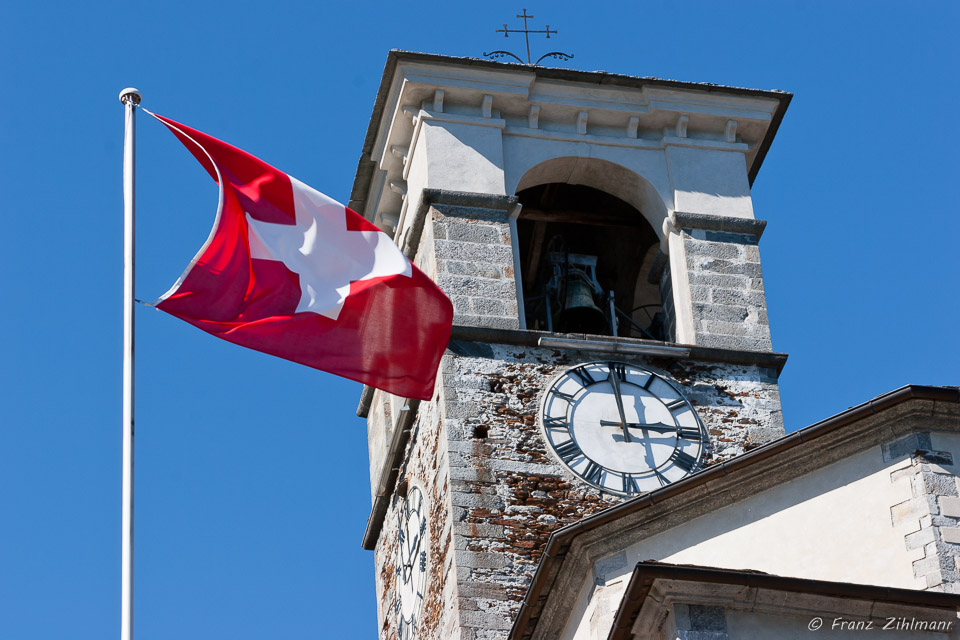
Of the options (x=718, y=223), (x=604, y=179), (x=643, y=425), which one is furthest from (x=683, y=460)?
(x=604, y=179)

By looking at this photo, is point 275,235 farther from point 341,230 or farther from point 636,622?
point 636,622

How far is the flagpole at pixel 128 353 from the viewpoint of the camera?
1127cm

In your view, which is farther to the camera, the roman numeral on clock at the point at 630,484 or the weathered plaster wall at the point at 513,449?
the roman numeral on clock at the point at 630,484

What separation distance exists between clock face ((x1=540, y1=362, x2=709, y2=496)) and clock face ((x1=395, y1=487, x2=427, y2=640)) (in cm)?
141

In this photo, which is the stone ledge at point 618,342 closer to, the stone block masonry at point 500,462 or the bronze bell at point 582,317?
the stone block masonry at point 500,462

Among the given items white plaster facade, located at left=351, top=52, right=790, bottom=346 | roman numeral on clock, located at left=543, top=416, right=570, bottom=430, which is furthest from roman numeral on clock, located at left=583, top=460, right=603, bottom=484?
white plaster facade, located at left=351, top=52, right=790, bottom=346

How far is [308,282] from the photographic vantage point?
14062 millimetres

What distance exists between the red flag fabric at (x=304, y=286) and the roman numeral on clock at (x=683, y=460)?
3.18 meters

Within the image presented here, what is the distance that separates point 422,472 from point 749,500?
190 inches

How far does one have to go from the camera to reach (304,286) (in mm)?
13992

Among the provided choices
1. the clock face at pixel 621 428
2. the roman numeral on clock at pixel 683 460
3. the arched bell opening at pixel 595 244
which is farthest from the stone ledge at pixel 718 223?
the roman numeral on clock at pixel 683 460

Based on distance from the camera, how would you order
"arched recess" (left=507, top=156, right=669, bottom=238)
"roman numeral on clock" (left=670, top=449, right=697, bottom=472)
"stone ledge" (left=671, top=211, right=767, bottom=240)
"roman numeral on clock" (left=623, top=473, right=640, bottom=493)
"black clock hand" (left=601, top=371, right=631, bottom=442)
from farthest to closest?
"arched recess" (left=507, top=156, right=669, bottom=238), "stone ledge" (left=671, top=211, right=767, bottom=240), "black clock hand" (left=601, top=371, right=631, bottom=442), "roman numeral on clock" (left=670, top=449, right=697, bottom=472), "roman numeral on clock" (left=623, top=473, right=640, bottom=493)

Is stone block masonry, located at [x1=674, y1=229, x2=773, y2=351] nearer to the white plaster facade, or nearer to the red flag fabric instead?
the white plaster facade

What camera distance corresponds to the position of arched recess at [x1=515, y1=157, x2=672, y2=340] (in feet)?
62.5
